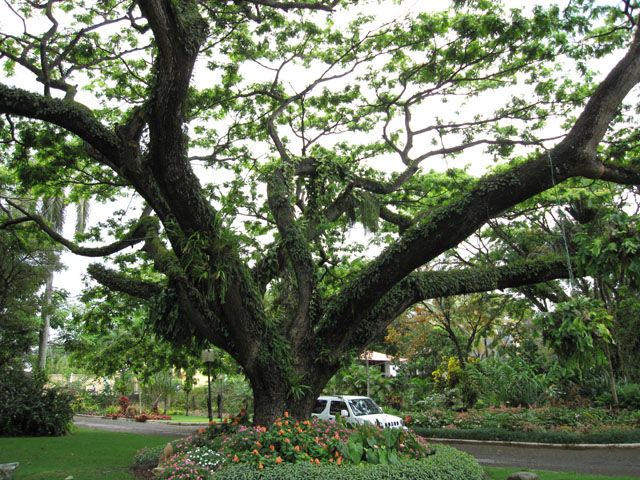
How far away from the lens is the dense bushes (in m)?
15.3

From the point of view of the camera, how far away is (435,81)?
437 inches

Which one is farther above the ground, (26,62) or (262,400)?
(26,62)

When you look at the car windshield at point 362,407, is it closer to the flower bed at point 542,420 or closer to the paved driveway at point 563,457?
the paved driveway at point 563,457

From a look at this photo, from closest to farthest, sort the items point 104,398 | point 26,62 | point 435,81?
point 26,62
point 435,81
point 104,398

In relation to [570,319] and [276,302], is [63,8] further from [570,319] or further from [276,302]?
[570,319]

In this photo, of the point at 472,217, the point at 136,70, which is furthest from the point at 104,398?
the point at 472,217

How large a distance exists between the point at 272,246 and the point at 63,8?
7089mm

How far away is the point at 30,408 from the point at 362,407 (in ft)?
37.0

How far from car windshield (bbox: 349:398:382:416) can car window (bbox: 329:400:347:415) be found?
0.22 meters

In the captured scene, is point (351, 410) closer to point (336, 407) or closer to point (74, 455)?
point (336, 407)

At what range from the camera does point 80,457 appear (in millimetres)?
10469

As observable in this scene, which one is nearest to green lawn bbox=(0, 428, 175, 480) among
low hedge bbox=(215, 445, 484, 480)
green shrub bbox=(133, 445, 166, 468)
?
green shrub bbox=(133, 445, 166, 468)

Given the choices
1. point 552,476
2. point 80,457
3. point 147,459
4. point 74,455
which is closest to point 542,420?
point 552,476

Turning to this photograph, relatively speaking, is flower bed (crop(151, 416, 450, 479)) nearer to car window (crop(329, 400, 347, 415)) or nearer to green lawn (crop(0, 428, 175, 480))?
Result: green lawn (crop(0, 428, 175, 480))
